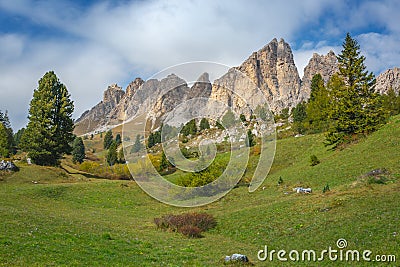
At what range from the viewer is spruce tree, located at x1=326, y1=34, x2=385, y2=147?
44.2 m

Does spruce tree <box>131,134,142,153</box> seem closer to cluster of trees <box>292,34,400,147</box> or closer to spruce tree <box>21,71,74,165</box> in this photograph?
cluster of trees <box>292,34,400,147</box>

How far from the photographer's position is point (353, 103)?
1772 inches

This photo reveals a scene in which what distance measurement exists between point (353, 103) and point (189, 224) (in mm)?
31718

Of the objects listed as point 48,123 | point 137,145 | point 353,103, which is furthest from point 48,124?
point 353,103

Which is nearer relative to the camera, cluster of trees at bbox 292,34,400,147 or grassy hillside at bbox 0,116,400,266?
grassy hillside at bbox 0,116,400,266

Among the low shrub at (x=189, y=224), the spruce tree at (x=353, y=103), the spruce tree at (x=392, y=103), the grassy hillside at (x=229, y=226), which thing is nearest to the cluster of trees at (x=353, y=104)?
the spruce tree at (x=353, y=103)

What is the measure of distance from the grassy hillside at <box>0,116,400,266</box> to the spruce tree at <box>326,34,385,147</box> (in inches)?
188

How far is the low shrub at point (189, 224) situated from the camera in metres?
23.7

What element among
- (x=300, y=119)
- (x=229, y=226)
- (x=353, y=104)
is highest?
(x=300, y=119)

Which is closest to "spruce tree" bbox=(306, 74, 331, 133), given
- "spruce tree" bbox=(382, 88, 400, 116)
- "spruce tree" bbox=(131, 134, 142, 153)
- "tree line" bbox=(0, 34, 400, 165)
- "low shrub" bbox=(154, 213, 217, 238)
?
"tree line" bbox=(0, 34, 400, 165)

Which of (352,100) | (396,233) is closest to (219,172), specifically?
(352,100)

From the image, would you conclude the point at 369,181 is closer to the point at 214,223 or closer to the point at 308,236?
the point at 308,236

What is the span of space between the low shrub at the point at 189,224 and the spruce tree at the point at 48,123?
37.0 meters

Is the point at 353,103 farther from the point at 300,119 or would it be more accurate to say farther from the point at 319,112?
the point at 300,119
